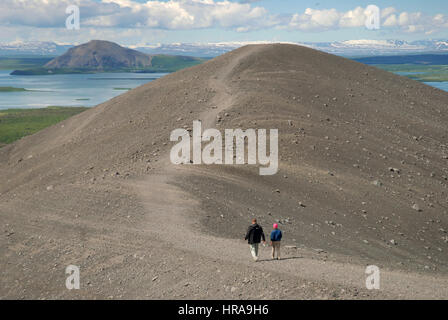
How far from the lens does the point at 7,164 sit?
1886 inches

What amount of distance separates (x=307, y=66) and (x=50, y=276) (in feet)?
130

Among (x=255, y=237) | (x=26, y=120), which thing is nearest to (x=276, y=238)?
(x=255, y=237)

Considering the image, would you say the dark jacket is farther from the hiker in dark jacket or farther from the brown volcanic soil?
the brown volcanic soil

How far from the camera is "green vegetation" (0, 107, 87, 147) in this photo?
82.3 meters

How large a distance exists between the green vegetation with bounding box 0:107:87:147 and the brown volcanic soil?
32.2m

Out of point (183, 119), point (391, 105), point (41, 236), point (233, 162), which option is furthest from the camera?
point (391, 105)

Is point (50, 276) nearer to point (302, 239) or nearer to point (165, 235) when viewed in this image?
point (165, 235)

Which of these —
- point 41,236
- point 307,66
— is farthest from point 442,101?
point 41,236

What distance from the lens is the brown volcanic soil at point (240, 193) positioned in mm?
15828

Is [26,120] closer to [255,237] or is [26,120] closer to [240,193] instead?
[240,193]

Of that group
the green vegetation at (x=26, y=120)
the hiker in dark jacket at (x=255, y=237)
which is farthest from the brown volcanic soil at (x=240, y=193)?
the green vegetation at (x=26, y=120)

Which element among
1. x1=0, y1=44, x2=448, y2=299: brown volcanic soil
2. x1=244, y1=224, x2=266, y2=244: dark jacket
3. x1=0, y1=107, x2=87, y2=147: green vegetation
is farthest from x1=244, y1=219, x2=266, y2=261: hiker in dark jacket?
x1=0, y1=107, x2=87, y2=147: green vegetation

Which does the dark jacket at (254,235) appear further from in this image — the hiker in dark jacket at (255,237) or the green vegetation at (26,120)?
the green vegetation at (26,120)

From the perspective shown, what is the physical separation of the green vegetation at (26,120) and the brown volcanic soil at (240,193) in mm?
32222
